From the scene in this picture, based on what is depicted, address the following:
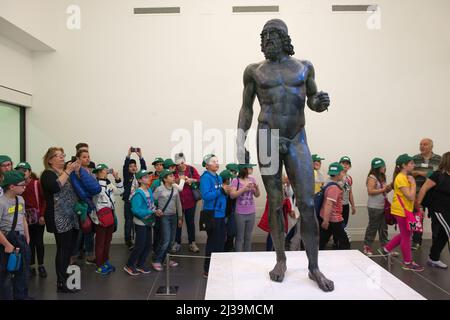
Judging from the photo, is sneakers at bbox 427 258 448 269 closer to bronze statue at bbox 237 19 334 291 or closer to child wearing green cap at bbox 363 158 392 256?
child wearing green cap at bbox 363 158 392 256

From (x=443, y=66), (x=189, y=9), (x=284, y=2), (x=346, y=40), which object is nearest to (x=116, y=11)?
(x=189, y=9)

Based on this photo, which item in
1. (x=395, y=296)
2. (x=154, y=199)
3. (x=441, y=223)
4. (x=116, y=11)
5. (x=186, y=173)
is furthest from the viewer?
(x=116, y=11)

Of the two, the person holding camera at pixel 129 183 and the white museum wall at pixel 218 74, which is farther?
the white museum wall at pixel 218 74

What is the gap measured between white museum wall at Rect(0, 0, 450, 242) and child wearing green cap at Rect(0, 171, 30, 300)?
420 centimetres

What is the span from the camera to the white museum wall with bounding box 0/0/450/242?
8203 mm

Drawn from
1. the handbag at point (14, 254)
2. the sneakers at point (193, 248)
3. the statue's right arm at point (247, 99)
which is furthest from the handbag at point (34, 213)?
the statue's right arm at point (247, 99)

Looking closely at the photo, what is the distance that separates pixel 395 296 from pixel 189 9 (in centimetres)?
723

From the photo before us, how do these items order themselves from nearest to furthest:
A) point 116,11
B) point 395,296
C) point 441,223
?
point 395,296 → point 441,223 → point 116,11

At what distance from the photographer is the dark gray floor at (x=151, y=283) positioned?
Result: 16.1ft

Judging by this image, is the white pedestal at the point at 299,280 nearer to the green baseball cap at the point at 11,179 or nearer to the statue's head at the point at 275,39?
the statue's head at the point at 275,39

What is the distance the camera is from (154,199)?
611 centimetres

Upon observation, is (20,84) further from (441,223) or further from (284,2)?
(441,223)

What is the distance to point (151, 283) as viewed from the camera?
541 centimetres

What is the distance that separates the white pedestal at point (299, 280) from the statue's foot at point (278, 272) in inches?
1.7
